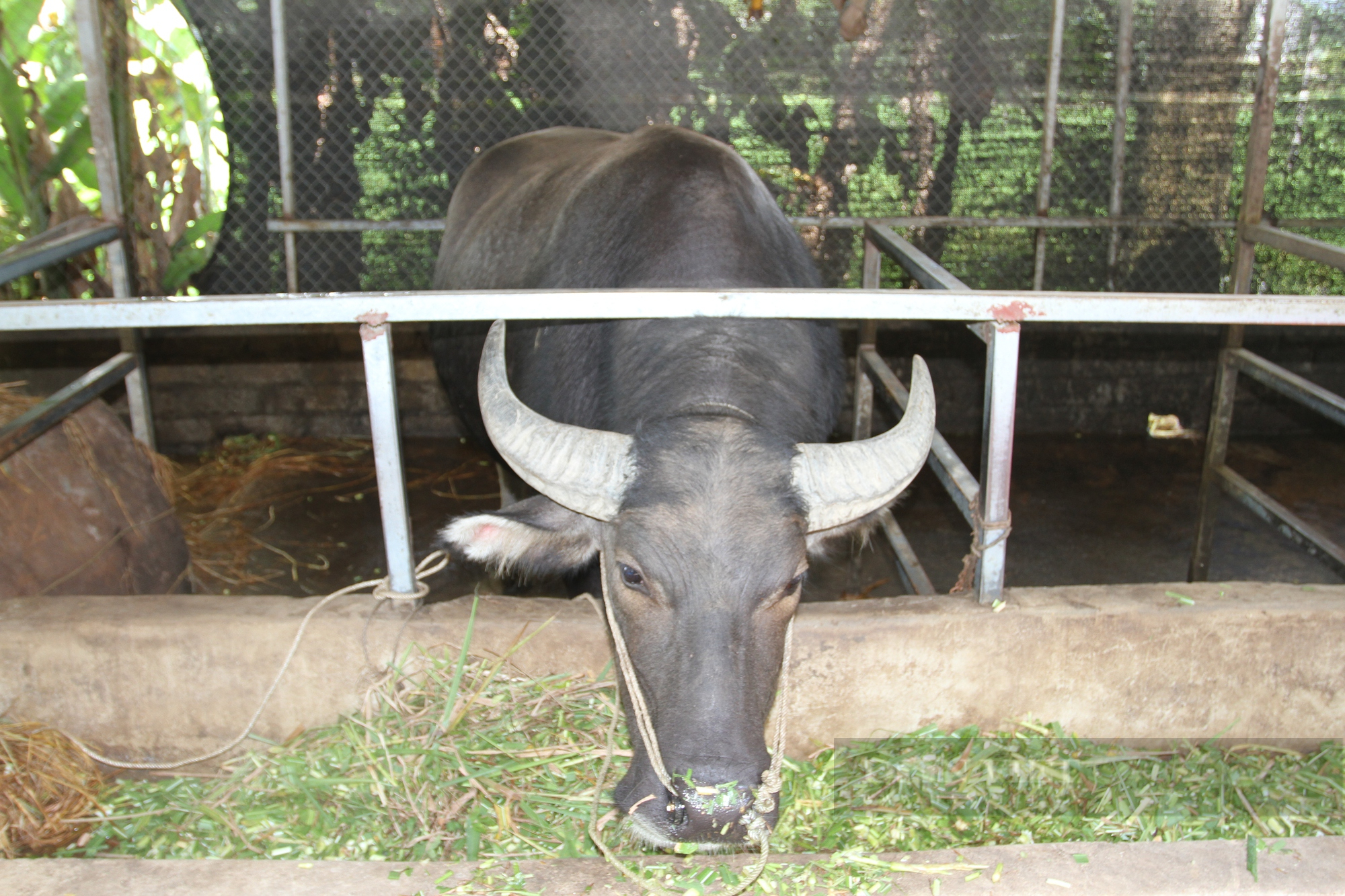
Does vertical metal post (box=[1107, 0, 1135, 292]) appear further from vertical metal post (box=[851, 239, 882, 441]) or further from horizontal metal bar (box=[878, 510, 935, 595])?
horizontal metal bar (box=[878, 510, 935, 595])

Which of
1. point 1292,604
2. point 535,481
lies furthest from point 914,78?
point 535,481

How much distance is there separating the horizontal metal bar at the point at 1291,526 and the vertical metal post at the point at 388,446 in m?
3.01

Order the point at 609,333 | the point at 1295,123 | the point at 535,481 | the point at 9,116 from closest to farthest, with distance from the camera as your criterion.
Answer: the point at 535,481 → the point at 609,333 → the point at 9,116 → the point at 1295,123

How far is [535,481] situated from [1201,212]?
243 inches

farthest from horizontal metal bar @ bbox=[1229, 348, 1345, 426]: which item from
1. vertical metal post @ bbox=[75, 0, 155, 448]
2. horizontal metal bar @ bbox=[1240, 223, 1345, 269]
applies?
vertical metal post @ bbox=[75, 0, 155, 448]

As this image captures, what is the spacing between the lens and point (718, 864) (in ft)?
7.34

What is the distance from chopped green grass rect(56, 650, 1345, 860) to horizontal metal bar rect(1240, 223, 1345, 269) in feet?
4.81

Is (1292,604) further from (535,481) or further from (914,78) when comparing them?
(914,78)

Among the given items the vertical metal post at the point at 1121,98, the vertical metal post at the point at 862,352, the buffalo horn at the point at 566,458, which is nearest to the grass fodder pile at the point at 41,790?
the buffalo horn at the point at 566,458

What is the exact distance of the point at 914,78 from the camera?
677 centimetres

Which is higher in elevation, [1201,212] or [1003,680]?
[1201,212]

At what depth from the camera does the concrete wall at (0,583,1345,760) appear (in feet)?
9.02

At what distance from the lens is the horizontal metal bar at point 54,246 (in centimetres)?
296

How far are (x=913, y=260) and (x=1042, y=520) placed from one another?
2716 millimetres
